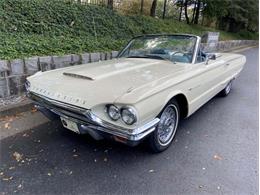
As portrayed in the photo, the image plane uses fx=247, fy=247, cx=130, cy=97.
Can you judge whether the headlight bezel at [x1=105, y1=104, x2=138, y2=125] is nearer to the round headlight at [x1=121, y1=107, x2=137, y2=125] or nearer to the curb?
the round headlight at [x1=121, y1=107, x2=137, y2=125]

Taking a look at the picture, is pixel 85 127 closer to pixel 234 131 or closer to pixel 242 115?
pixel 234 131

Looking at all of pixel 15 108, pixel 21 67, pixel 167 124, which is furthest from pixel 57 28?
pixel 167 124

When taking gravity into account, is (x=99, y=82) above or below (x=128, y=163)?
above

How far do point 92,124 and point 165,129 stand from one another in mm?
1022

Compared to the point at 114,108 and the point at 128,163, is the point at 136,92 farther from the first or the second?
the point at 128,163

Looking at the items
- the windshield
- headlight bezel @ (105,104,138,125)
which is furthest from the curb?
headlight bezel @ (105,104,138,125)

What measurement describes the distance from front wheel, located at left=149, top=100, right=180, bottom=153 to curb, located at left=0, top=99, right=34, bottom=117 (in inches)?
90.2

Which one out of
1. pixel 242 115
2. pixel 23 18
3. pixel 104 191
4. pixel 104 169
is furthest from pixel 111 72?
pixel 23 18

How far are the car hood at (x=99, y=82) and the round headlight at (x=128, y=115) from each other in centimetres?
13

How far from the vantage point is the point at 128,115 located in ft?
7.52

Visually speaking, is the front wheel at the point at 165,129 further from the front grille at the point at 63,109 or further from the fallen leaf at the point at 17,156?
the fallen leaf at the point at 17,156

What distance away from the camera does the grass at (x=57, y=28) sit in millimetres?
4934

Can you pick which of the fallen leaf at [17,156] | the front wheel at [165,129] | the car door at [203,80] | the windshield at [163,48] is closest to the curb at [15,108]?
the fallen leaf at [17,156]

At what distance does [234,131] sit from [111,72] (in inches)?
79.6
